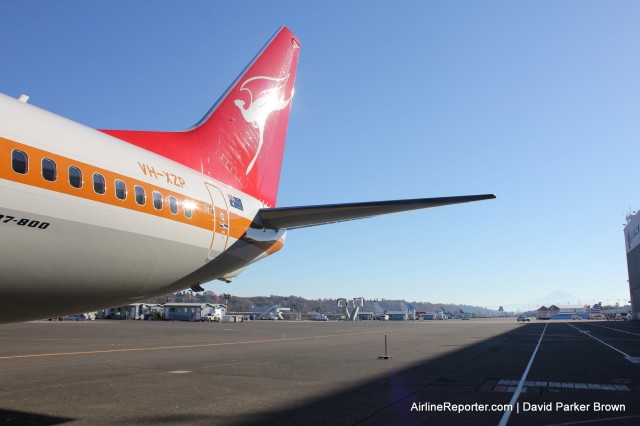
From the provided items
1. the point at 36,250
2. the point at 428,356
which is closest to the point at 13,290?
the point at 36,250

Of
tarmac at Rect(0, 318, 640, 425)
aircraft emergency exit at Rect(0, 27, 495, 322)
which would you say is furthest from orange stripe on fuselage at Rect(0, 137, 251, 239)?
tarmac at Rect(0, 318, 640, 425)

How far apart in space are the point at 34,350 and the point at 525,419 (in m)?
23.9

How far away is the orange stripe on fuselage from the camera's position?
6.57m

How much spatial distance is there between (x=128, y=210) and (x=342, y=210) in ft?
15.3

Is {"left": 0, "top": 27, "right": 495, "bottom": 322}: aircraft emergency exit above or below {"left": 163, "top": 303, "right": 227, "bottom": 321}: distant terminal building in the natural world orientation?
above

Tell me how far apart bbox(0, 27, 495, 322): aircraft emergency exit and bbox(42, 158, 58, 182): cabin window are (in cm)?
1

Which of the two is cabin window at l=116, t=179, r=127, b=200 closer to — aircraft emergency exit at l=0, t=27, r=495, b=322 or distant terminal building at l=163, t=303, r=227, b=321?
aircraft emergency exit at l=0, t=27, r=495, b=322

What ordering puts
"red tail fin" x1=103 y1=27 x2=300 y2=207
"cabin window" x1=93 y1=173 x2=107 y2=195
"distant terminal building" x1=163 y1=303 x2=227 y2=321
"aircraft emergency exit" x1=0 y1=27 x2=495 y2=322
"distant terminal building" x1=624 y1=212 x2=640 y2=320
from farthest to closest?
1. "distant terminal building" x1=624 y1=212 x2=640 y2=320
2. "distant terminal building" x1=163 y1=303 x2=227 y2=321
3. "red tail fin" x1=103 y1=27 x2=300 y2=207
4. "cabin window" x1=93 y1=173 x2=107 y2=195
5. "aircraft emergency exit" x1=0 y1=27 x2=495 y2=322

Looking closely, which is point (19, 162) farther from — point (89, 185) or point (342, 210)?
point (342, 210)

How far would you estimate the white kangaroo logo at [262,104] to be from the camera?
14.4 meters

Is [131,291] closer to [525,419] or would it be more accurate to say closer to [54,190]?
[54,190]

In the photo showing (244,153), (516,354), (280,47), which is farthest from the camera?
(516,354)

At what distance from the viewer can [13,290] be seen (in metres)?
6.79

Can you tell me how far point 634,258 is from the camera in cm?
10500
